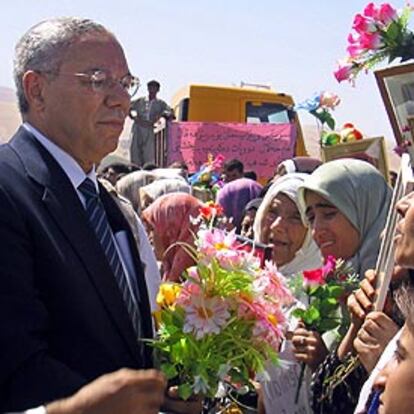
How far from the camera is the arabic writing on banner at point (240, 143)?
11.5m

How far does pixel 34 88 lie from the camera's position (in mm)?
2592

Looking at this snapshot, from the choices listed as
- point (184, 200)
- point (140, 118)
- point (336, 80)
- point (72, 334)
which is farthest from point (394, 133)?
point (140, 118)

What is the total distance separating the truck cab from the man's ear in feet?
39.6

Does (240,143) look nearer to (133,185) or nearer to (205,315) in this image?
(133,185)

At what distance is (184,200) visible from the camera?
4453 mm

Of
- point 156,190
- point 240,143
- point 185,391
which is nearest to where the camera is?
point 185,391

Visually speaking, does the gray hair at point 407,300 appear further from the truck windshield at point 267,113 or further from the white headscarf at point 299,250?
the truck windshield at point 267,113

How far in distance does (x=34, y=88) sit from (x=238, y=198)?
14.2 feet

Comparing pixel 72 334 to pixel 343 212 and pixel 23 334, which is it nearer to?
pixel 23 334

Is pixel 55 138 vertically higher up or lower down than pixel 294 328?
higher up

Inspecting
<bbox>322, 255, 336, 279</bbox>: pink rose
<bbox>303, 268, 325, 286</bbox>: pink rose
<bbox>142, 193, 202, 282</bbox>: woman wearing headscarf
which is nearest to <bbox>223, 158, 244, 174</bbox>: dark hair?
<bbox>142, 193, 202, 282</bbox>: woman wearing headscarf

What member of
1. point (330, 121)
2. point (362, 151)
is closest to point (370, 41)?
point (362, 151)

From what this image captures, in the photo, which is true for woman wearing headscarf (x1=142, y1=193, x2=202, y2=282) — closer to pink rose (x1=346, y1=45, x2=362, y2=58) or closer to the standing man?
pink rose (x1=346, y1=45, x2=362, y2=58)

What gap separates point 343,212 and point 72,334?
4.73 feet
